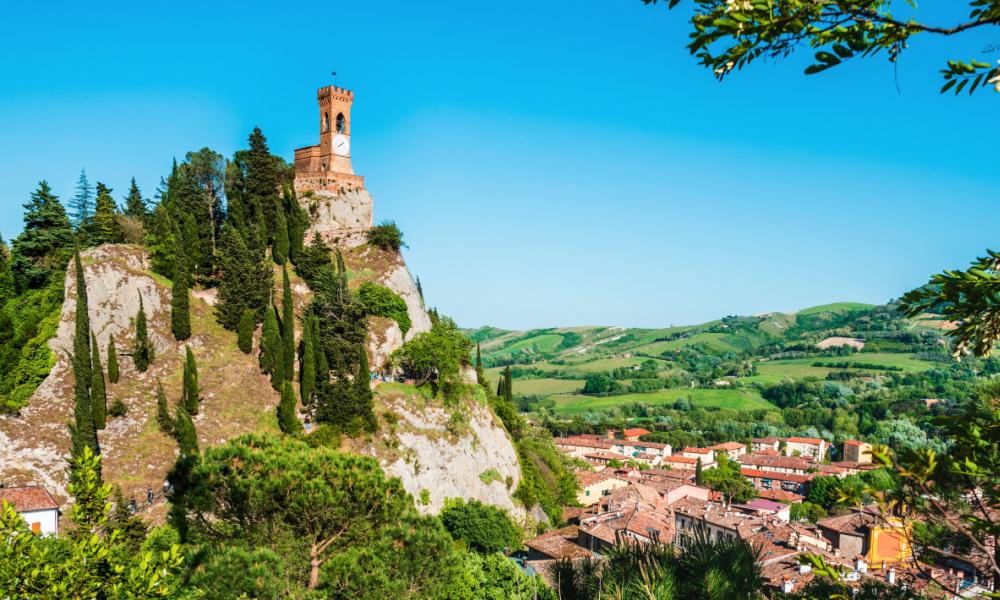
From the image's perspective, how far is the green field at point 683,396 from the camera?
13825cm

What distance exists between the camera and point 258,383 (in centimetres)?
3803

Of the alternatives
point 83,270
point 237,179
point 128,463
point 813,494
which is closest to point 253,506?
point 128,463

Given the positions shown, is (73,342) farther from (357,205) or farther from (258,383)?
(357,205)

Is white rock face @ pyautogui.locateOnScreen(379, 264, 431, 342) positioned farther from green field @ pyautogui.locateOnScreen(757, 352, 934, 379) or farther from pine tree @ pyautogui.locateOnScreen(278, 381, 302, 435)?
green field @ pyautogui.locateOnScreen(757, 352, 934, 379)

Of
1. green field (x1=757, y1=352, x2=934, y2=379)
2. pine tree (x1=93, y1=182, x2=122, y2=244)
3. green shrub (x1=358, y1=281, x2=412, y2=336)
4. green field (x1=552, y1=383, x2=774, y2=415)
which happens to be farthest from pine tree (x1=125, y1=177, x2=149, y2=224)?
green field (x1=757, y1=352, x2=934, y2=379)

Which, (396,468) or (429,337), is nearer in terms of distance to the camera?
(396,468)

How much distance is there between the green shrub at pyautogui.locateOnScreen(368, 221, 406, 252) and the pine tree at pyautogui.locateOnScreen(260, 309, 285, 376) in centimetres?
1460

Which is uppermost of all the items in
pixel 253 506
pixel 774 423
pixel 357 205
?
pixel 357 205

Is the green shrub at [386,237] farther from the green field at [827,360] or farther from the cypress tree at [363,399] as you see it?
Result: the green field at [827,360]

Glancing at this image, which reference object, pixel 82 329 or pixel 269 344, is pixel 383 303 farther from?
pixel 82 329

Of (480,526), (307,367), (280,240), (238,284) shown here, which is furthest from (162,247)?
(480,526)

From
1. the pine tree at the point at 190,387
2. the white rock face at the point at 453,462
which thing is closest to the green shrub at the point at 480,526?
the white rock face at the point at 453,462

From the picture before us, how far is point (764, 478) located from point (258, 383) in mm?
67977

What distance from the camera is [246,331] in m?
38.6
